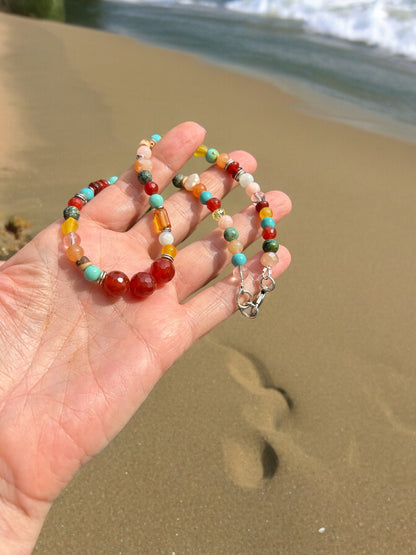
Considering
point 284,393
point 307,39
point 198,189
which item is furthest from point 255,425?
point 307,39

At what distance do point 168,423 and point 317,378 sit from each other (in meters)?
0.79

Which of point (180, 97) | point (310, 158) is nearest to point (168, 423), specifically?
point (310, 158)

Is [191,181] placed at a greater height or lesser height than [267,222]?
greater

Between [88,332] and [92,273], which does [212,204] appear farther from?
[88,332]

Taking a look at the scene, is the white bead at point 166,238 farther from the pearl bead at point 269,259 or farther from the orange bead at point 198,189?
the pearl bead at point 269,259

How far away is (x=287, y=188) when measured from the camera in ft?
12.9

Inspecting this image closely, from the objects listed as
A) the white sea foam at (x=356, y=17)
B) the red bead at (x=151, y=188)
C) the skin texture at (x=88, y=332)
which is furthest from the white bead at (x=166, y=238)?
the white sea foam at (x=356, y=17)

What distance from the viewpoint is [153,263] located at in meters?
2.16

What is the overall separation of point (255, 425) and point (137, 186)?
1303 mm

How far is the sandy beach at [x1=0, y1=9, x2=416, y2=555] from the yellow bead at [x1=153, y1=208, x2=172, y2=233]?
2.18 feet

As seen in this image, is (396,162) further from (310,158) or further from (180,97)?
(180,97)

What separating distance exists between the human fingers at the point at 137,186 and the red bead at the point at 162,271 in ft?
1.27

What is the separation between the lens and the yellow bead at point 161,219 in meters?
2.35

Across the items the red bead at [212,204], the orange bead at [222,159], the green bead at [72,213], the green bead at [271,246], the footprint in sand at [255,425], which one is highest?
the orange bead at [222,159]
